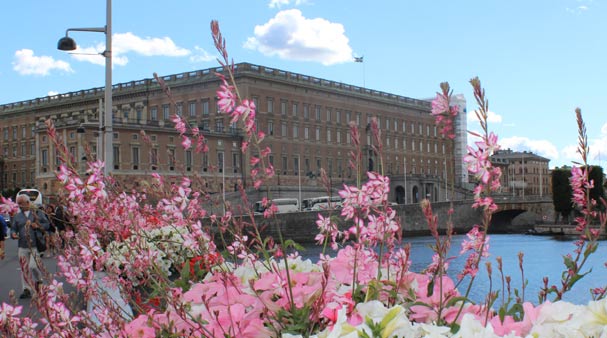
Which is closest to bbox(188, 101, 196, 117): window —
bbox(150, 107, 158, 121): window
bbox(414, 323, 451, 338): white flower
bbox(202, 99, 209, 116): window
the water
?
bbox(202, 99, 209, 116): window

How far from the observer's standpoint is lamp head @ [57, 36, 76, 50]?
992 cm

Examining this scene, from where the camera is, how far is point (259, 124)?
1667 inches

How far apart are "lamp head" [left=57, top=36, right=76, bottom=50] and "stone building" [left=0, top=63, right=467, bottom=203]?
31.3 m

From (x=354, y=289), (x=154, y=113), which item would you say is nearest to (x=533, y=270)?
(x=354, y=289)

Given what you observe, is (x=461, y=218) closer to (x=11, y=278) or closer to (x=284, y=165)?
(x=284, y=165)

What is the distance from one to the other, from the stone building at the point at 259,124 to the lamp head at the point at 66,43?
31.3 meters

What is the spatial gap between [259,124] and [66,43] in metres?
32.4

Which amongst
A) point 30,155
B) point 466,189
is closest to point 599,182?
point 466,189

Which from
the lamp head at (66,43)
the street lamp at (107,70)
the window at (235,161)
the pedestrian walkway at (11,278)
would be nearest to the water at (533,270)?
the street lamp at (107,70)

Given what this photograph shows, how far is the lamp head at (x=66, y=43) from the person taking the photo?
992 cm

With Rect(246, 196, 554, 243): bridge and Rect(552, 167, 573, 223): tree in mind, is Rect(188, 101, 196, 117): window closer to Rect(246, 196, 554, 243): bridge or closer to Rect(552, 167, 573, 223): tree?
Rect(246, 196, 554, 243): bridge

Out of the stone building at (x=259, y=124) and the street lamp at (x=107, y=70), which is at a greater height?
the stone building at (x=259, y=124)

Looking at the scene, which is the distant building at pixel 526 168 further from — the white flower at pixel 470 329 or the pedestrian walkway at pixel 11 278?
the white flower at pixel 470 329

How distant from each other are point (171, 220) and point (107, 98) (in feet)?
24.6
